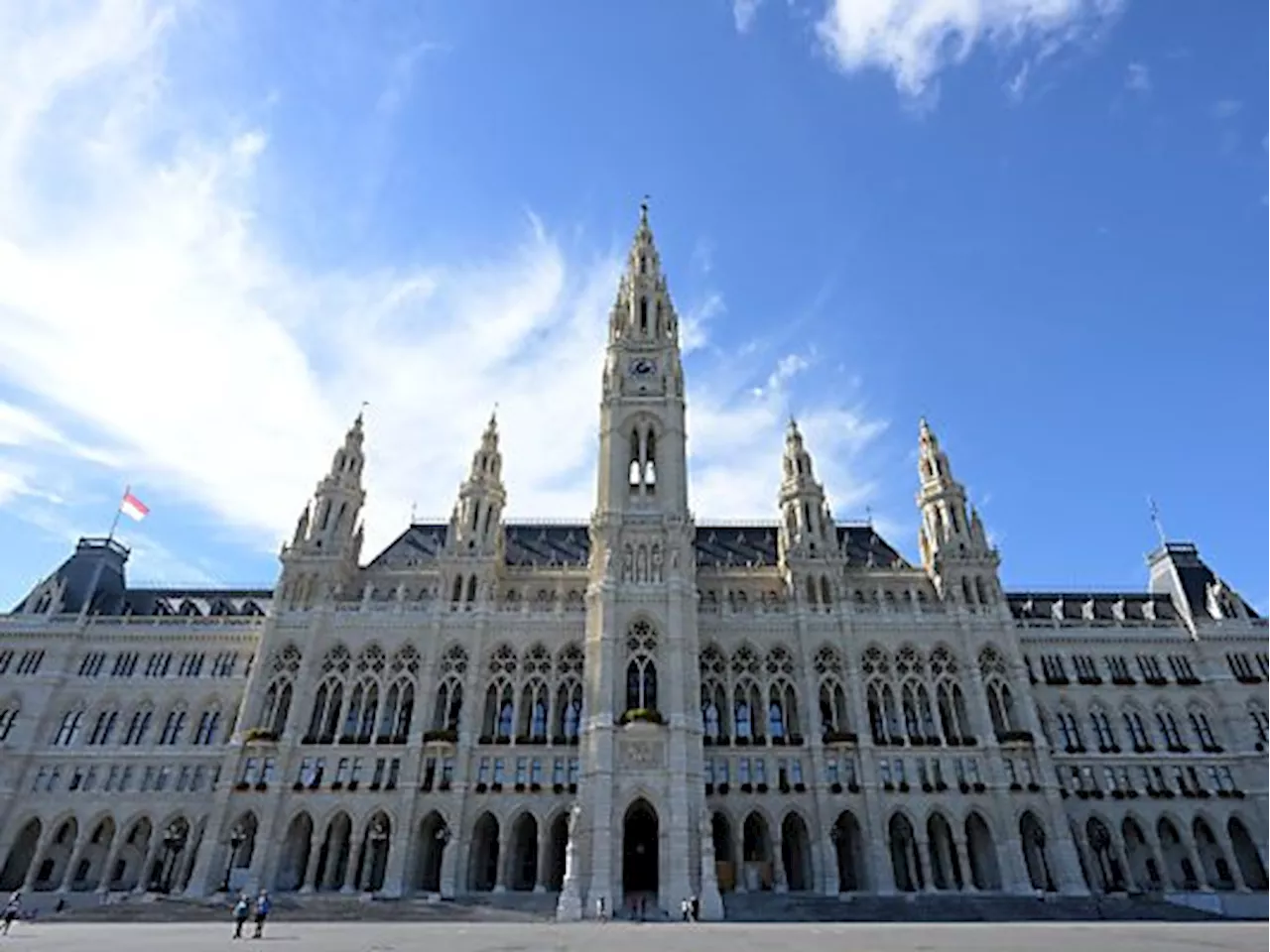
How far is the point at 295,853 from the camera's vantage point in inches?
1794

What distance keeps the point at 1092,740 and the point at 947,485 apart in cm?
2002

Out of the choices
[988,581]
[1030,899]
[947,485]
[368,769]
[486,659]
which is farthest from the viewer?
[947,485]

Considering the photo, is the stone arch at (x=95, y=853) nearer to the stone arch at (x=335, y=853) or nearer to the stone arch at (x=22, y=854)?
the stone arch at (x=22, y=854)

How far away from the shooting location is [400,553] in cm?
6012

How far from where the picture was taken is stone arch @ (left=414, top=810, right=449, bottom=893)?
44.2 m

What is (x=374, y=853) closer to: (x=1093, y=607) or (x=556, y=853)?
(x=556, y=853)

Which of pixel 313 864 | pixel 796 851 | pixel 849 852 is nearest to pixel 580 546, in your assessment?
pixel 796 851

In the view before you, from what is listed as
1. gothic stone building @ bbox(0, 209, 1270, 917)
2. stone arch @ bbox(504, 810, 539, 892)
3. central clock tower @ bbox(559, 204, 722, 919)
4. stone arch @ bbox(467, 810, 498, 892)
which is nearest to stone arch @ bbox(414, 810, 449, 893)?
gothic stone building @ bbox(0, 209, 1270, 917)

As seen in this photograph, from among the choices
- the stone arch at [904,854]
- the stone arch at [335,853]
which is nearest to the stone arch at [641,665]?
the stone arch at [904,854]

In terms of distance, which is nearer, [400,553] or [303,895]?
[303,895]

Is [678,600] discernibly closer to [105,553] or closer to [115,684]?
[115,684]

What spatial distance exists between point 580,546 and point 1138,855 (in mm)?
43644

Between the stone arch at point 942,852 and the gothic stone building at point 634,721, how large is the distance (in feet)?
0.65

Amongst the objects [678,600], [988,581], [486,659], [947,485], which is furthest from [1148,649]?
[486,659]
